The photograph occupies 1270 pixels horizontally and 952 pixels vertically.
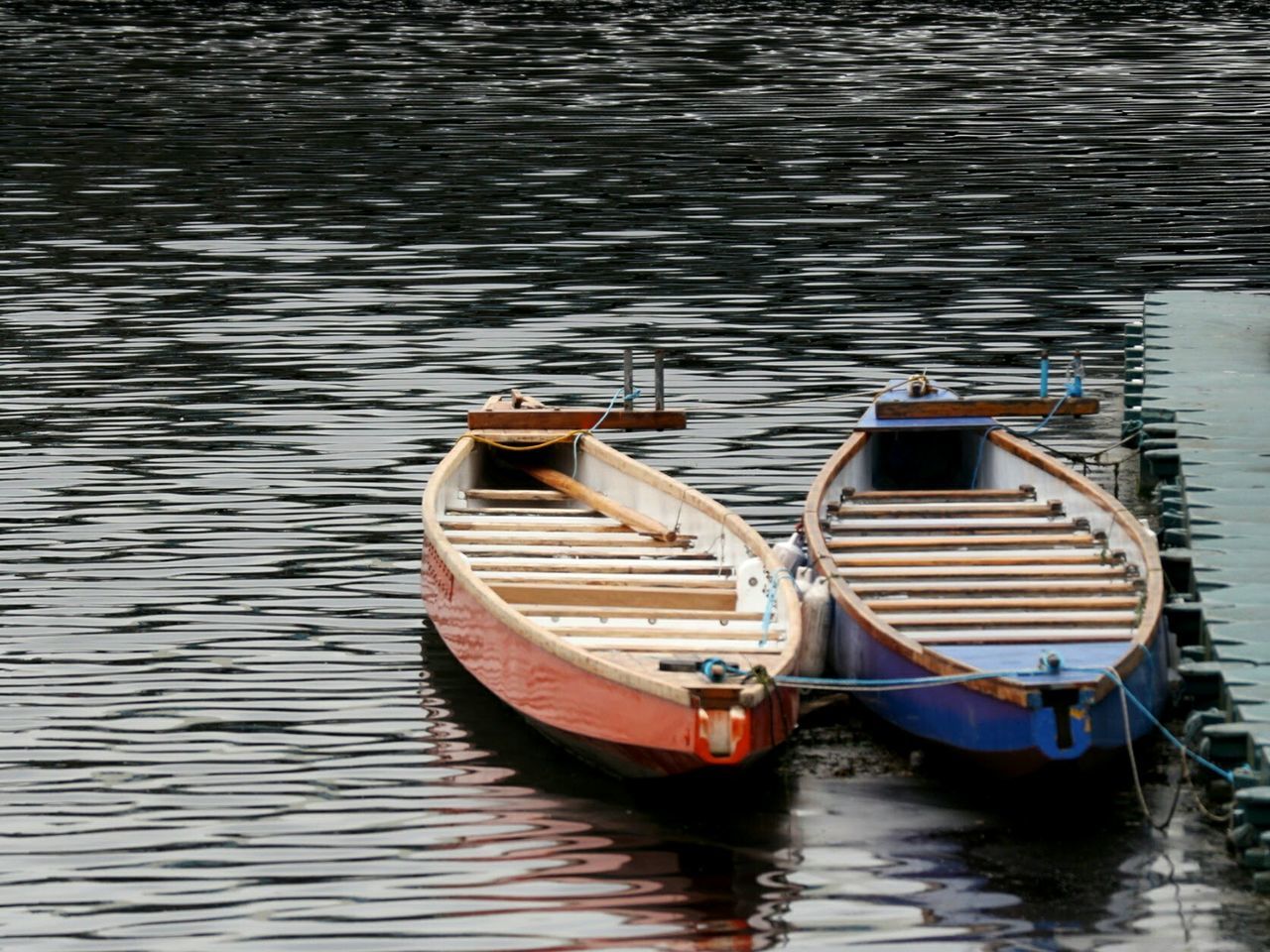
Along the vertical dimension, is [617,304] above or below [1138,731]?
below

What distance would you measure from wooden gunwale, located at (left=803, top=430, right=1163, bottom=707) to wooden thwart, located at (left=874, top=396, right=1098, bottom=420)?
28 centimetres

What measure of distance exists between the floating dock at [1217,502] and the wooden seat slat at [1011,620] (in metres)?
0.68

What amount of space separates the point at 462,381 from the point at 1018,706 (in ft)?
61.6

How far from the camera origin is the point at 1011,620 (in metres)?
20.8

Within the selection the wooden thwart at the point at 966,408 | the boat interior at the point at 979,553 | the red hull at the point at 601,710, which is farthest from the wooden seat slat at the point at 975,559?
the red hull at the point at 601,710

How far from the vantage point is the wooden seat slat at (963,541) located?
23250 mm

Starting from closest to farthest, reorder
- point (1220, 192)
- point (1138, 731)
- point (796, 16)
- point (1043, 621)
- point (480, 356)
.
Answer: point (1138, 731) < point (1043, 621) < point (480, 356) < point (1220, 192) < point (796, 16)

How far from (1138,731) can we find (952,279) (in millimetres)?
26168

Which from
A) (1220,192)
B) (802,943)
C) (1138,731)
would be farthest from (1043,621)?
(1220,192)

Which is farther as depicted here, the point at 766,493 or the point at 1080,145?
the point at 1080,145

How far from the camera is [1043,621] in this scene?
20812mm

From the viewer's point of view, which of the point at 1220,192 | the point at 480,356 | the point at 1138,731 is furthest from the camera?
the point at 1220,192

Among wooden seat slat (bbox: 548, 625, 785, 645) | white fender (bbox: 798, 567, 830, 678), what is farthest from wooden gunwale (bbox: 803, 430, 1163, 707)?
wooden seat slat (bbox: 548, 625, 785, 645)

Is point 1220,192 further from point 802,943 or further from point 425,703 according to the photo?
point 802,943
